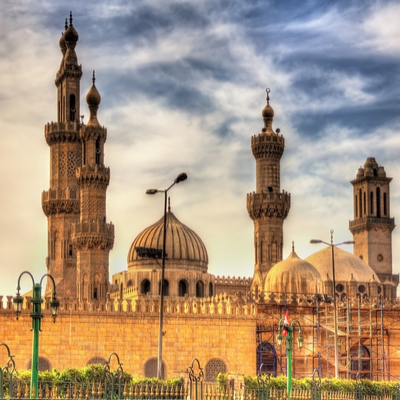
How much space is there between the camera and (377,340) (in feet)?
148

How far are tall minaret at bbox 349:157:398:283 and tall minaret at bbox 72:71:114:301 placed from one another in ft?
79.7

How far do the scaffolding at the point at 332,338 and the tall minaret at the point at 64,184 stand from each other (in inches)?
731

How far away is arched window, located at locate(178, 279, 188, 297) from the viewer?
176 ft

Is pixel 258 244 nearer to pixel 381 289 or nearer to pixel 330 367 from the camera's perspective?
pixel 381 289

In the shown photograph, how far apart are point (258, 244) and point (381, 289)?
931 cm

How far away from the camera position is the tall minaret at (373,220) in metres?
72.5

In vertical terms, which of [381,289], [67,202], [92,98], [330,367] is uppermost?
[92,98]

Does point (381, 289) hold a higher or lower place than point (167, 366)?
higher

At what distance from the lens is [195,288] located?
176ft

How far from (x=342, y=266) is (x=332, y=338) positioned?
53.8 ft

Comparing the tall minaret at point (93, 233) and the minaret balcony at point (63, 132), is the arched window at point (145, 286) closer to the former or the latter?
the tall minaret at point (93, 233)

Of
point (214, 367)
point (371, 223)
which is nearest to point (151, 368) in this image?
point (214, 367)

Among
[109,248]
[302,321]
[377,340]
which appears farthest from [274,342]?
[109,248]

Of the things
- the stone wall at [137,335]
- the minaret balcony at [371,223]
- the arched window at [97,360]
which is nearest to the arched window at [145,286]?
the stone wall at [137,335]
